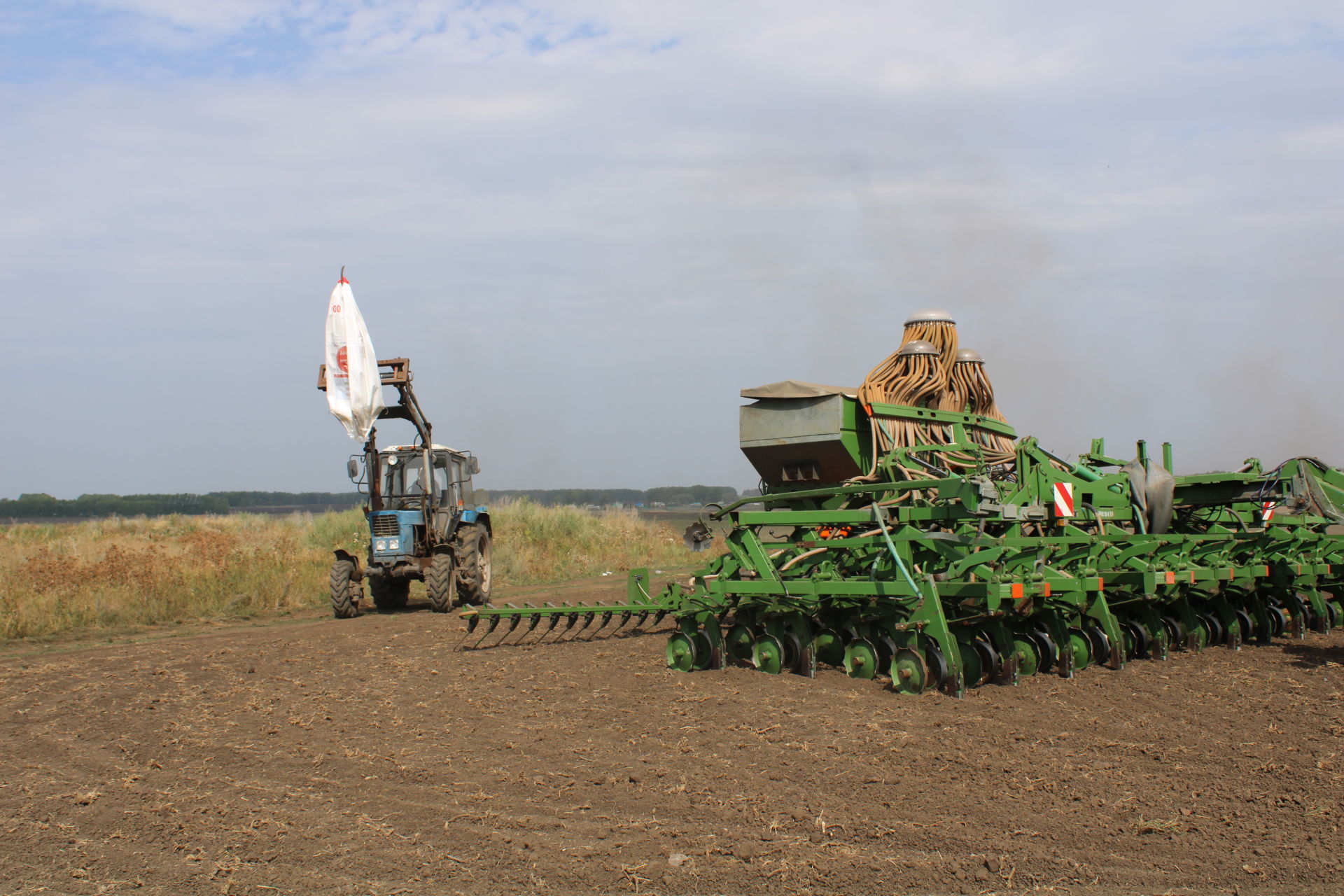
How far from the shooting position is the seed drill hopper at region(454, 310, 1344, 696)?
314 inches

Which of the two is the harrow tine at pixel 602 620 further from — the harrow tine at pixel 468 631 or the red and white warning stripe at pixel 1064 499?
the red and white warning stripe at pixel 1064 499

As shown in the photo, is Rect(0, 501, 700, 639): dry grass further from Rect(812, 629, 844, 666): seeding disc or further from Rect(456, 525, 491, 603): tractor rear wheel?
Rect(812, 629, 844, 666): seeding disc

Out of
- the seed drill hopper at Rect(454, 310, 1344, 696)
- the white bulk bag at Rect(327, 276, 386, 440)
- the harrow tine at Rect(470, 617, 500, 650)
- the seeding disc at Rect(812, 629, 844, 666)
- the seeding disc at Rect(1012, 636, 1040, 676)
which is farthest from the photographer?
the white bulk bag at Rect(327, 276, 386, 440)

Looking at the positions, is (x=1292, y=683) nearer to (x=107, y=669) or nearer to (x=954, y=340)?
(x=954, y=340)

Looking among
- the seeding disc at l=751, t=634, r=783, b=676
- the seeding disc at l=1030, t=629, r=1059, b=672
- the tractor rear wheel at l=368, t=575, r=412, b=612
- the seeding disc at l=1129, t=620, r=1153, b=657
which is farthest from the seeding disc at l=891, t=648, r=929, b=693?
the tractor rear wheel at l=368, t=575, r=412, b=612

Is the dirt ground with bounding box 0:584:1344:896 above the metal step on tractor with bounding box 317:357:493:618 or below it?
below

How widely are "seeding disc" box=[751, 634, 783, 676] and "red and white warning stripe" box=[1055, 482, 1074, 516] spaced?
2.74m

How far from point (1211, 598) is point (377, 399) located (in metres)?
9.60

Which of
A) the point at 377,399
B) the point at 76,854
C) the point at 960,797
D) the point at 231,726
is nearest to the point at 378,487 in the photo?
the point at 377,399

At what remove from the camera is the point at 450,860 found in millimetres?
4566

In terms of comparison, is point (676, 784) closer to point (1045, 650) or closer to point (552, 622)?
point (1045, 650)

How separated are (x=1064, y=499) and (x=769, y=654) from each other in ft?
9.83

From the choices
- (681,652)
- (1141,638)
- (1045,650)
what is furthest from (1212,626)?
(681,652)

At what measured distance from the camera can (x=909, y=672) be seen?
7.51 meters
